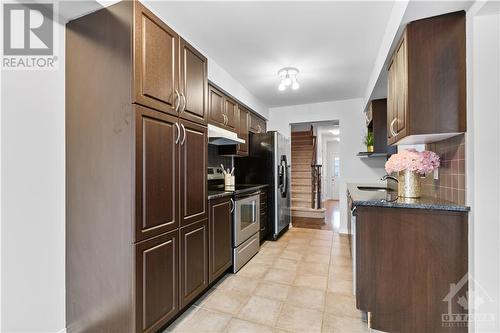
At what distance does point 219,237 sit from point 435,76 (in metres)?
2.14

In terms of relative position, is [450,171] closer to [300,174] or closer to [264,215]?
[264,215]

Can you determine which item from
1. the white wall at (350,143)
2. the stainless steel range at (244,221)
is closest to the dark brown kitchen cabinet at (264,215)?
the stainless steel range at (244,221)

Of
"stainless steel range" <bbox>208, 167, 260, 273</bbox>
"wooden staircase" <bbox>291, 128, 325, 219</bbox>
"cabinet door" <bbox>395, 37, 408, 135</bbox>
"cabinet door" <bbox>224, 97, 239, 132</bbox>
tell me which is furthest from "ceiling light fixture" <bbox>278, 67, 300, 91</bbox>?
"wooden staircase" <bbox>291, 128, 325, 219</bbox>

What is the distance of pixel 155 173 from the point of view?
157 centimetres

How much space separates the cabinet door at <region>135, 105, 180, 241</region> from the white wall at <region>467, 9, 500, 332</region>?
1.90 meters

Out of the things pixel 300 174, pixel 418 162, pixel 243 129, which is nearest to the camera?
pixel 418 162

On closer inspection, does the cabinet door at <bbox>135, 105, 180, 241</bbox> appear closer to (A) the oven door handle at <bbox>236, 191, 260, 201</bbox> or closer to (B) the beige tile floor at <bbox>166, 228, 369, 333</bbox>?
(B) the beige tile floor at <bbox>166, 228, 369, 333</bbox>

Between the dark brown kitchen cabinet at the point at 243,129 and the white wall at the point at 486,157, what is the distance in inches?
102

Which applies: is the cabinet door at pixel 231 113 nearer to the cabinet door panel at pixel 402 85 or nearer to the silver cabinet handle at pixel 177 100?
the silver cabinet handle at pixel 177 100

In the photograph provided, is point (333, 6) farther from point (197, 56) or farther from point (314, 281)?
point (314, 281)

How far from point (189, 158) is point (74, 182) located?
0.77m

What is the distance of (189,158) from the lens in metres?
1.91

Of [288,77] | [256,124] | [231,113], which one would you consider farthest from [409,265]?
[256,124]

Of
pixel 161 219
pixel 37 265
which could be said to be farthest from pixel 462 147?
pixel 37 265
